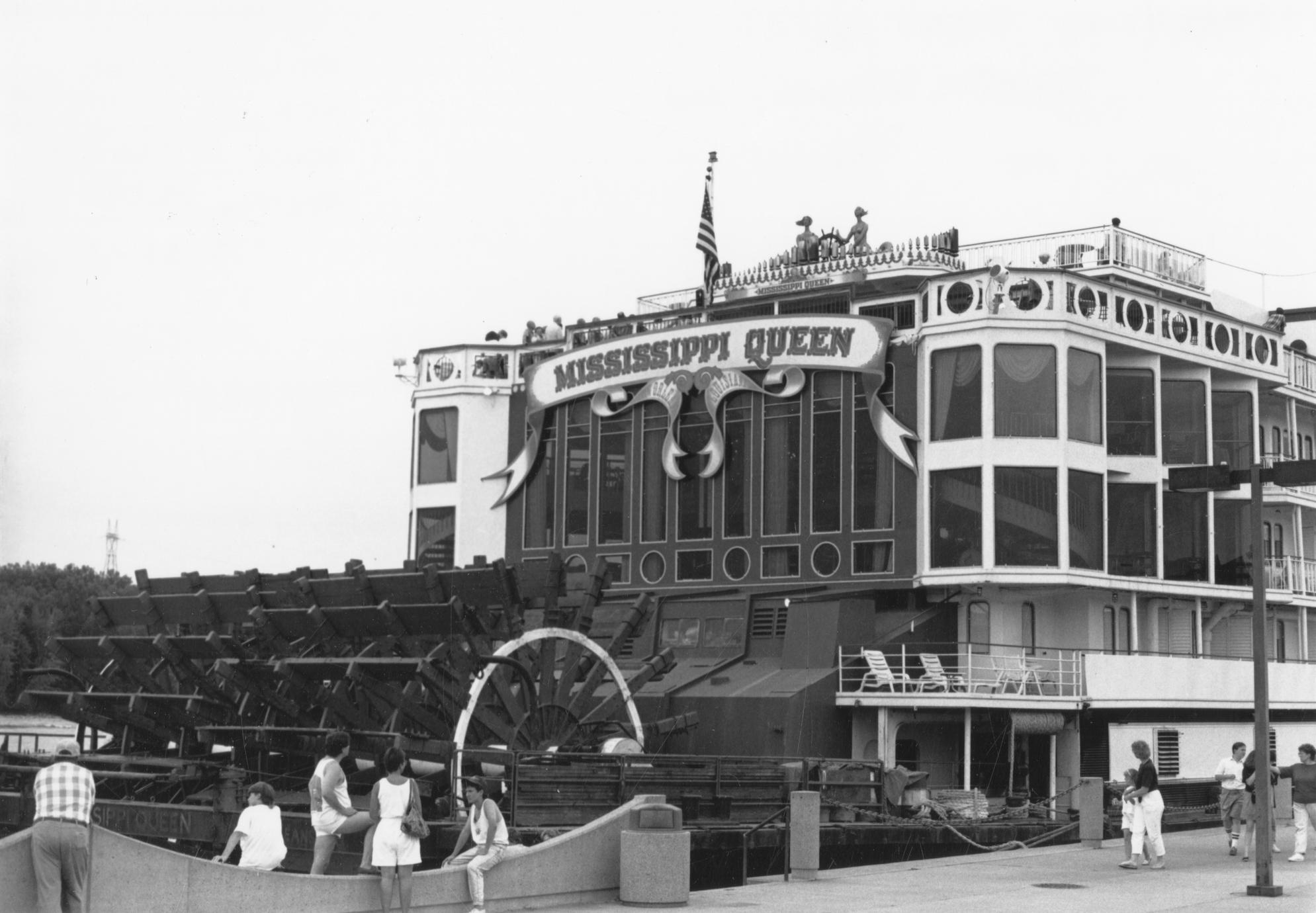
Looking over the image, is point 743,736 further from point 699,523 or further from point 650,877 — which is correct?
point 650,877

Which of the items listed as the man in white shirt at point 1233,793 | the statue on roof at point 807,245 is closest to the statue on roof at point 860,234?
the statue on roof at point 807,245

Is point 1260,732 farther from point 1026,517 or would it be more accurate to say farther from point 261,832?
point 1026,517

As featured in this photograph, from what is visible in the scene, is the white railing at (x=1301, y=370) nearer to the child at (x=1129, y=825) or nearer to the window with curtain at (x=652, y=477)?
the window with curtain at (x=652, y=477)

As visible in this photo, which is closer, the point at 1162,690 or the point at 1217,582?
the point at 1162,690

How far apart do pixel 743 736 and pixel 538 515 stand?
7.76 metres

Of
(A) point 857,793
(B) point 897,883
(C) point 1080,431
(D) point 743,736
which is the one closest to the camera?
(B) point 897,883

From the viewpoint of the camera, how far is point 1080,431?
2386 cm

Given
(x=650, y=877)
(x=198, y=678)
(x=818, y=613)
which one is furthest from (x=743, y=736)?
(x=650, y=877)

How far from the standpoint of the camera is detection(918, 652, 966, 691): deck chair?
71.8 ft

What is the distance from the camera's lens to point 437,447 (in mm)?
30125

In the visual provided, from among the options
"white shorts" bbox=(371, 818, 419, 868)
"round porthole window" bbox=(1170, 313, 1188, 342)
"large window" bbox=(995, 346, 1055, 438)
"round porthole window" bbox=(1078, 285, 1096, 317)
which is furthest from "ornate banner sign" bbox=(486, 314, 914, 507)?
"white shorts" bbox=(371, 818, 419, 868)

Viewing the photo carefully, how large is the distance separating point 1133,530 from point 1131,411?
1749mm

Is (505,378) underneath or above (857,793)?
above

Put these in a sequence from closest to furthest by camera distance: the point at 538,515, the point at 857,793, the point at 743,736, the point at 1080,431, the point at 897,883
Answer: the point at 897,883 → the point at 857,793 → the point at 743,736 → the point at 1080,431 → the point at 538,515
